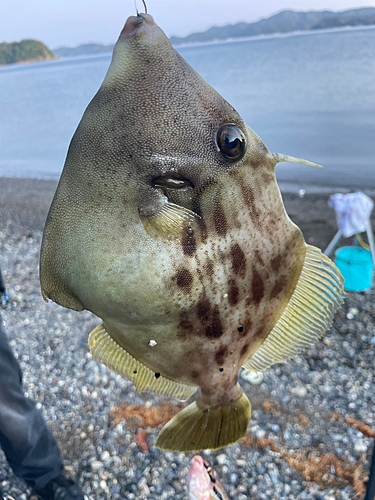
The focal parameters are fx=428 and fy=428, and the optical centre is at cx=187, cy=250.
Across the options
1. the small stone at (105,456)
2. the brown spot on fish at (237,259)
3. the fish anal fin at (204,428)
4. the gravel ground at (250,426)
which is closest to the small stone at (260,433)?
the gravel ground at (250,426)

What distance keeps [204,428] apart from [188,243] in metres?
0.79

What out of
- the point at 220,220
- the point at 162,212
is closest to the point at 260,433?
the point at 220,220

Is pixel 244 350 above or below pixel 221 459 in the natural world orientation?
above

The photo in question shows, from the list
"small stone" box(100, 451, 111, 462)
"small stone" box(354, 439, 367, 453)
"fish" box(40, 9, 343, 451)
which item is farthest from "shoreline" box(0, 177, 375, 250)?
"fish" box(40, 9, 343, 451)

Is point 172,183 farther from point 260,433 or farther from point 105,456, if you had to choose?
point 260,433

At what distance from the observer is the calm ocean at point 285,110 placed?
17.7 meters

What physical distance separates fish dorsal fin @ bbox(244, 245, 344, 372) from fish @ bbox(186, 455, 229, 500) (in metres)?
2.65

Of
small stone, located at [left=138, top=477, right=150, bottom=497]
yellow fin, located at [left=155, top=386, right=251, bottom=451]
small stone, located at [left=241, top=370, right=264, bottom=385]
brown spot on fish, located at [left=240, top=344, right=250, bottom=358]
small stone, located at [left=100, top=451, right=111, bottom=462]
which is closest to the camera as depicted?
brown spot on fish, located at [left=240, top=344, right=250, bottom=358]

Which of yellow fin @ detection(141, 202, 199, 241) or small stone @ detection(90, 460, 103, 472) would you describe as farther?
small stone @ detection(90, 460, 103, 472)

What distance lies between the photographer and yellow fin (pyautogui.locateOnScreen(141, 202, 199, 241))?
1073mm

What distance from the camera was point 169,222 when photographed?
3.53 ft

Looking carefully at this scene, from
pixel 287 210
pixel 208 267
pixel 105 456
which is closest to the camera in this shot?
pixel 208 267

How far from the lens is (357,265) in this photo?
718 cm

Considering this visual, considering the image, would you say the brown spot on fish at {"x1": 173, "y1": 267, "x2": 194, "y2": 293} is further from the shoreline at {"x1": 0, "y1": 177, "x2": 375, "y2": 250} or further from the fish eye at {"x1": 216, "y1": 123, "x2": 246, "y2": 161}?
the shoreline at {"x1": 0, "y1": 177, "x2": 375, "y2": 250}
